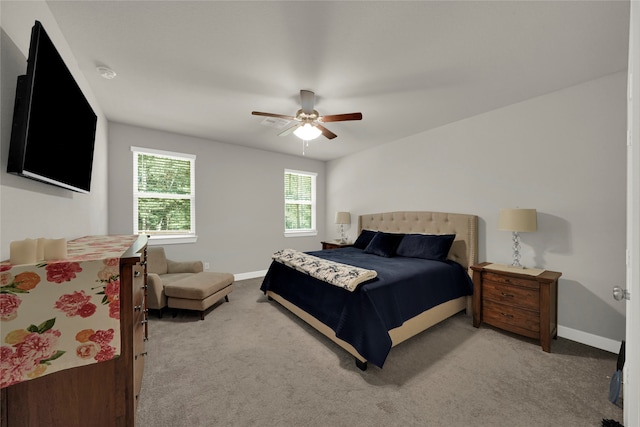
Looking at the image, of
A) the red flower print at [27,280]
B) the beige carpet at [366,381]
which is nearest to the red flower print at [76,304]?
the red flower print at [27,280]

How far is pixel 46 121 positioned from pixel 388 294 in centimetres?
258

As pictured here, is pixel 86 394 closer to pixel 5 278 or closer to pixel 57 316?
pixel 57 316

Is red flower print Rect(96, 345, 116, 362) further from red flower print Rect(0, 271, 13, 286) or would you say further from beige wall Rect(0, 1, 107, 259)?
beige wall Rect(0, 1, 107, 259)

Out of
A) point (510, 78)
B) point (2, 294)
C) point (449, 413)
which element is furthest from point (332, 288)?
point (510, 78)

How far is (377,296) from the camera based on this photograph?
217 centimetres

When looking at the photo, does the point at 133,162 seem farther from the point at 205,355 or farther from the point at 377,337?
the point at 377,337

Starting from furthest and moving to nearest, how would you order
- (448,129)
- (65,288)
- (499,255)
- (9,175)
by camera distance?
(448,129) → (499,255) → (9,175) → (65,288)

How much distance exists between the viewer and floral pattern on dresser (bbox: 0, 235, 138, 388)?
0.93 m

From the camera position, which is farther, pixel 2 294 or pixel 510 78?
pixel 510 78

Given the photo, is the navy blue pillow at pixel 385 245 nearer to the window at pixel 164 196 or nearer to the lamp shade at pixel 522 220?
the lamp shade at pixel 522 220

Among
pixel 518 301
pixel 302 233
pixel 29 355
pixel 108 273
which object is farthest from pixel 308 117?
pixel 302 233

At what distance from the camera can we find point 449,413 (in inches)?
63.6

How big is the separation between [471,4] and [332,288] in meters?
2.40

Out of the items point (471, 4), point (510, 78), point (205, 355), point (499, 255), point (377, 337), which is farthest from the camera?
point (499, 255)
